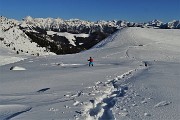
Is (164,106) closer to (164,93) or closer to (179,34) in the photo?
(164,93)

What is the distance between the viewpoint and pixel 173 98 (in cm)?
1392

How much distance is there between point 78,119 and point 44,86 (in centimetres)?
1068

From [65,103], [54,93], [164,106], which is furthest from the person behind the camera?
[54,93]

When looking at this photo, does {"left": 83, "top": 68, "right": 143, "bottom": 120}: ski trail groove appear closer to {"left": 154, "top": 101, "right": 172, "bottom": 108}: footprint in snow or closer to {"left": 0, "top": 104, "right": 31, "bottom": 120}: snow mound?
{"left": 154, "top": 101, "right": 172, "bottom": 108}: footprint in snow

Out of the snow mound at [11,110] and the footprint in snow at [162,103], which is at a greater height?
the footprint in snow at [162,103]

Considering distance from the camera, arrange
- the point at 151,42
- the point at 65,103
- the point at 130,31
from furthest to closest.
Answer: the point at 130,31, the point at 151,42, the point at 65,103

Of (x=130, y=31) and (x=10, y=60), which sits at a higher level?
(x=130, y=31)

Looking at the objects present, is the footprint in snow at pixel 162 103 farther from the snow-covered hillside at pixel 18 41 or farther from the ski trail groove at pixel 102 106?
the snow-covered hillside at pixel 18 41

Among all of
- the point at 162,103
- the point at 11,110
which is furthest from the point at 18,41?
the point at 162,103

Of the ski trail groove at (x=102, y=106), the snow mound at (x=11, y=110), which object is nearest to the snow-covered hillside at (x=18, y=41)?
the ski trail groove at (x=102, y=106)

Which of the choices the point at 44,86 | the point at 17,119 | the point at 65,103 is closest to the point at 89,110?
the point at 65,103

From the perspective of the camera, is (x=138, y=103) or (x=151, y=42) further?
(x=151, y=42)

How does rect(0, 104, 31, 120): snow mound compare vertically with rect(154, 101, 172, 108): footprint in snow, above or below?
below

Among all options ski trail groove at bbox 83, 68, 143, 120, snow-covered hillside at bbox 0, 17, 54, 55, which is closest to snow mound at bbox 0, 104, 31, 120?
ski trail groove at bbox 83, 68, 143, 120
